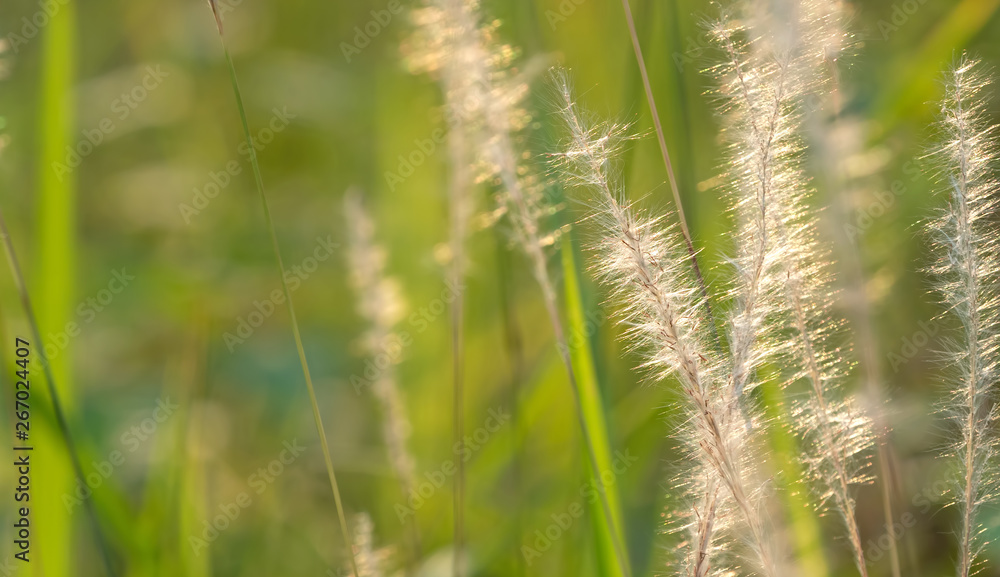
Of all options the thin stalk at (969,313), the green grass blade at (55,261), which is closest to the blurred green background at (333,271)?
the green grass blade at (55,261)

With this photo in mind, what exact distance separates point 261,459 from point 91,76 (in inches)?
65.8

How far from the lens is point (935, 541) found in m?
1.67

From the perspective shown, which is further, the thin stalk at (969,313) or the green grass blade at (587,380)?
the green grass blade at (587,380)

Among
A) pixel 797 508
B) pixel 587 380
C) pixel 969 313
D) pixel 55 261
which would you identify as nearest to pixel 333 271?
pixel 55 261

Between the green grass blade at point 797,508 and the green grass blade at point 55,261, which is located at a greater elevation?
the green grass blade at point 55,261

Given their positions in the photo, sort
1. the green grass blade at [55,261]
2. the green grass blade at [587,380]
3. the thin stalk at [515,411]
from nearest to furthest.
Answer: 1. the green grass blade at [587,380]
2. the green grass blade at [55,261]
3. the thin stalk at [515,411]

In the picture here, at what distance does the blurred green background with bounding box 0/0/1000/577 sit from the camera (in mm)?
1404

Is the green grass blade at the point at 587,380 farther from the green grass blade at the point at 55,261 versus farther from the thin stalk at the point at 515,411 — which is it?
the green grass blade at the point at 55,261

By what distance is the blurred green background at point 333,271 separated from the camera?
1.40m

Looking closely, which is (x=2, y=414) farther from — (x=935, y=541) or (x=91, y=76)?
(x=935, y=541)

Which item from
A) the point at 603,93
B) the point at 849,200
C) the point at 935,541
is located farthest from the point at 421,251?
the point at 935,541

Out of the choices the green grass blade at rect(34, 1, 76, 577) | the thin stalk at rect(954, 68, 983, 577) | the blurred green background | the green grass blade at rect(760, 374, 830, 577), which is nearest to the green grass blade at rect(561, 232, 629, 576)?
the blurred green background

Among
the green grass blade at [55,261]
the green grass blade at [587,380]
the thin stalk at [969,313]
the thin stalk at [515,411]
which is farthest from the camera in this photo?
the thin stalk at [515,411]

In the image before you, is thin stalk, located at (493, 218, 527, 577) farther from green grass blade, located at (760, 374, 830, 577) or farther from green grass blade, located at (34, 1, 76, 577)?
green grass blade, located at (34, 1, 76, 577)
